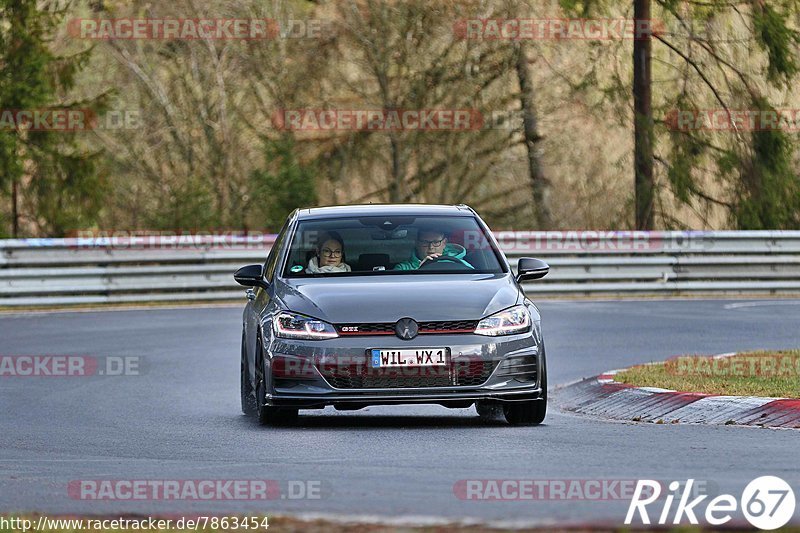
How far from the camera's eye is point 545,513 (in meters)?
7.14

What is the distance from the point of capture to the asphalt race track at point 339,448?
25.5ft

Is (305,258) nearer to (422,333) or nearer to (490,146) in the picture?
(422,333)

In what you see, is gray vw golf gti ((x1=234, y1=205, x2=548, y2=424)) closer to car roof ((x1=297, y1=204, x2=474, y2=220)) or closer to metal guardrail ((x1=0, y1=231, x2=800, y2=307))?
car roof ((x1=297, y1=204, x2=474, y2=220))

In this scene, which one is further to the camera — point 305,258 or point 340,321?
point 305,258

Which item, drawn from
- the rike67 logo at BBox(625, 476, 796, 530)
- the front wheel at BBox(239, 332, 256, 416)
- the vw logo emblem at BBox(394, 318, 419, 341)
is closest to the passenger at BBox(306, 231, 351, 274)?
the front wheel at BBox(239, 332, 256, 416)

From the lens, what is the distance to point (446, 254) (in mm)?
12570

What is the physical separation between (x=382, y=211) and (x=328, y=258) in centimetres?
67

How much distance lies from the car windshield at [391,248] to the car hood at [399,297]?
290 mm

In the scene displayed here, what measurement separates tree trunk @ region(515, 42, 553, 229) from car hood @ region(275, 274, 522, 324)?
24952 mm

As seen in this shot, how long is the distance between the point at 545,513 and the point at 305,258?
578 centimetres

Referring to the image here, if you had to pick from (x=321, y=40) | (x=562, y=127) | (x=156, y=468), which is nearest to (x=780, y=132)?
(x=562, y=127)

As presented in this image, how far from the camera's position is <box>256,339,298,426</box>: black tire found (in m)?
11.8

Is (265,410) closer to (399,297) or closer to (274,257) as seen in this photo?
(399,297)

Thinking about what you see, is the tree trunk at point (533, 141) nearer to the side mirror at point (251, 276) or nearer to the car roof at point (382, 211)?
the car roof at point (382, 211)
